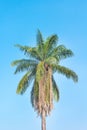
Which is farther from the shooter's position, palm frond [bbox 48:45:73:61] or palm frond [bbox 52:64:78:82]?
palm frond [bbox 48:45:73:61]

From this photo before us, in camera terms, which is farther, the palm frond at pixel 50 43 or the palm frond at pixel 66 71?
the palm frond at pixel 50 43

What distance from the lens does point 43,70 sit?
7312 centimetres

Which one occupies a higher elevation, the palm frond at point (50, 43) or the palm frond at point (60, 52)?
the palm frond at point (50, 43)

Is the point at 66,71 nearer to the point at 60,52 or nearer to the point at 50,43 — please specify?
the point at 60,52

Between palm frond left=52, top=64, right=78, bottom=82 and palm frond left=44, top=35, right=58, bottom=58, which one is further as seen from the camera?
palm frond left=44, top=35, right=58, bottom=58

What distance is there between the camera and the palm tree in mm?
72438

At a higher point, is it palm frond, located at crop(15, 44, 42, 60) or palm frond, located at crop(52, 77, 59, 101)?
palm frond, located at crop(15, 44, 42, 60)

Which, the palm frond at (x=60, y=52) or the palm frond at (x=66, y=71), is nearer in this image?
the palm frond at (x=66, y=71)

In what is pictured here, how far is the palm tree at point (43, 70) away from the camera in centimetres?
7244

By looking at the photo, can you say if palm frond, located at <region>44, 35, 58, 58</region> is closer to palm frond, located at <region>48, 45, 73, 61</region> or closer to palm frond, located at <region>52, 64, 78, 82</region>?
palm frond, located at <region>48, 45, 73, 61</region>

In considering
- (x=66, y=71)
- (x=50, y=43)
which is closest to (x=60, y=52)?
(x=50, y=43)

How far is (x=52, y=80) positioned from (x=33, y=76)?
2612mm

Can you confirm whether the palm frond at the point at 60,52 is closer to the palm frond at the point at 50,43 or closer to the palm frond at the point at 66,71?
the palm frond at the point at 50,43

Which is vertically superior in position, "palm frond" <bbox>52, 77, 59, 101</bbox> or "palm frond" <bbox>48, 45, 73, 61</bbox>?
"palm frond" <bbox>48, 45, 73, 61</bbox>
